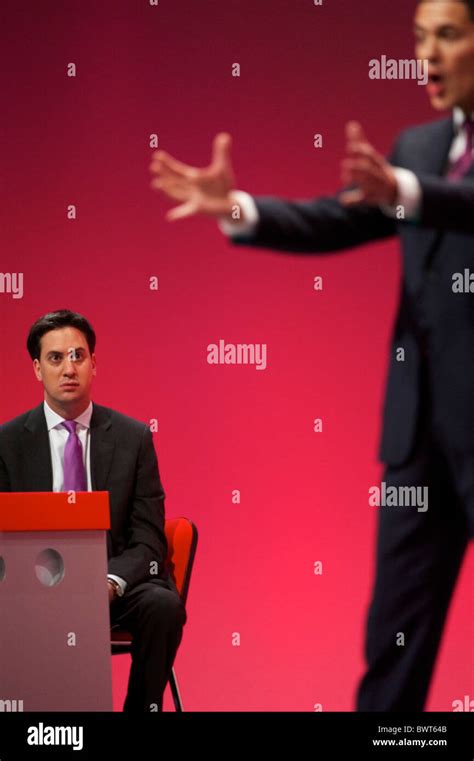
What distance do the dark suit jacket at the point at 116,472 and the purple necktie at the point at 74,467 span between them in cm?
4

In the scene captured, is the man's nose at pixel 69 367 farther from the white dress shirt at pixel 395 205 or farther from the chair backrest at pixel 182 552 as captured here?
the white dress shirt at pixel 395 205

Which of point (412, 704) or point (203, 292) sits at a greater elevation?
point (203, 292)

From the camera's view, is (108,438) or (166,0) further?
(166,0)

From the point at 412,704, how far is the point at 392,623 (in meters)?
0.17

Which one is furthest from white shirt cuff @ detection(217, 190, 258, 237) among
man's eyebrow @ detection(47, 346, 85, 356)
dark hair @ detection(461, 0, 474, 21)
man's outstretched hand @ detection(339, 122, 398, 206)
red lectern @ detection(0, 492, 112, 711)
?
man's eyebrow @ detection(47, 346, 85, 356)

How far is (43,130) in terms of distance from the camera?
399 centimetres

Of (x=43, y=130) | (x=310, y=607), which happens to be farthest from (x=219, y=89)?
(x=310, y=607)

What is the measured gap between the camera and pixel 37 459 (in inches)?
139

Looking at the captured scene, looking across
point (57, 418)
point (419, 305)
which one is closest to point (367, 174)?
point (419, 305)

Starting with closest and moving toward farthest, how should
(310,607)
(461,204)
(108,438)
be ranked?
(461,204)
(108,438)
(310,607)

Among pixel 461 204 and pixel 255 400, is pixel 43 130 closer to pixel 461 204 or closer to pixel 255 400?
pixel 255 400

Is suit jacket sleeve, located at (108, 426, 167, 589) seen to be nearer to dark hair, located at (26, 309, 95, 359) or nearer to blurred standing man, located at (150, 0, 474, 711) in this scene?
dark hair, located at (26, 309, 95, 359)

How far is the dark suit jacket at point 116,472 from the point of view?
3479 mm

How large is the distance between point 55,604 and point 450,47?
5.56 ft
